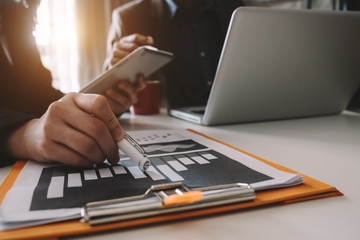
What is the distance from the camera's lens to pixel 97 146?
0.42 m

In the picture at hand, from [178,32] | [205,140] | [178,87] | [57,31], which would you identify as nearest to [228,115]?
[205,140]

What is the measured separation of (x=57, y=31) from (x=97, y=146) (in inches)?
106

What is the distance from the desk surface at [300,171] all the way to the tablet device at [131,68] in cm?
14

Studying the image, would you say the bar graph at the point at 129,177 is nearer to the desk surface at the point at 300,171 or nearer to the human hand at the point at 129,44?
the desk surface at the point at 300,171

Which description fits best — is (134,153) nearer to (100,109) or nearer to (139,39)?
(100,109)

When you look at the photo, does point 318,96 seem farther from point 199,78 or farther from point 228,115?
point 199,78

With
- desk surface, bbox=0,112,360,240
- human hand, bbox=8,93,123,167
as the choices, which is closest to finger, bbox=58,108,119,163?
human hand, bbox=8,93,123,167

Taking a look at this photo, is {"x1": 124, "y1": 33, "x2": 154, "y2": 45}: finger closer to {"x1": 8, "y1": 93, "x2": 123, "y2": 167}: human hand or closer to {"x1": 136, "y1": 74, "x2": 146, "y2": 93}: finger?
{"x1": 136, "y1": 74, "x2": 146, "y2": 93}: finger

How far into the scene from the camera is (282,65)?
2.39 feet

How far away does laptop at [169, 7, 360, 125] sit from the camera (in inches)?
25.6

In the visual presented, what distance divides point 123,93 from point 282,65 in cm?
48

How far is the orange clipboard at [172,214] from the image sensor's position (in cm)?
26

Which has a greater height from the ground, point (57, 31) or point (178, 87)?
point (57, 31)

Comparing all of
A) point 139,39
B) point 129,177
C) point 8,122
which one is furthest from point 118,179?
point 139,39
